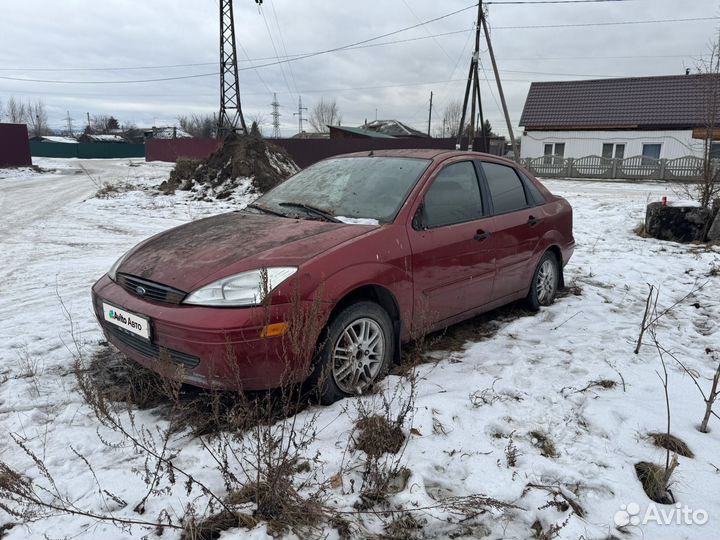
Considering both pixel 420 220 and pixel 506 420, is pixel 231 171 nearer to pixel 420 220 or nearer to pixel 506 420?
pixel 420 220

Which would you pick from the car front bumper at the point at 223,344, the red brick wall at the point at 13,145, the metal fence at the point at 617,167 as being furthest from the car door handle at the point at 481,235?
the red brick wall at the point at 13,145

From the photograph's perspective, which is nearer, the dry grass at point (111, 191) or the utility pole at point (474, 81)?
the dry grass at point (111, 191)

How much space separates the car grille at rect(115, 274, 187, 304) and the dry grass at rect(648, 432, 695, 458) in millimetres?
2593

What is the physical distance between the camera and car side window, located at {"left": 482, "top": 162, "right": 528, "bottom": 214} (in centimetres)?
420

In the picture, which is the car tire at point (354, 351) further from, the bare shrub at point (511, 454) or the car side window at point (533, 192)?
the car side window at point (533, 192)

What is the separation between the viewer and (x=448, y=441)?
2580mm

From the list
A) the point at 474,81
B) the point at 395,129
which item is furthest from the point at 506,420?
the point at 395,129

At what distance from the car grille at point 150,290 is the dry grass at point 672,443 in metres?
2.59

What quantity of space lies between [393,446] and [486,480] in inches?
18.4

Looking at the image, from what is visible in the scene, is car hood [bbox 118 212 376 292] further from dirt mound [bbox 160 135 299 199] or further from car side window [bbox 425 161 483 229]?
dirt mound [bbox 160 135 299 199]

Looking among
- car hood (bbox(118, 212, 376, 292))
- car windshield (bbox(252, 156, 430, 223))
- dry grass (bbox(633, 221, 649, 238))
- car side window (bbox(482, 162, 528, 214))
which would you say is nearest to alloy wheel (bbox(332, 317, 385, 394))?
car hood (bbox(118, 212, 376, 292))

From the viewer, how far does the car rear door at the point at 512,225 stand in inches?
162

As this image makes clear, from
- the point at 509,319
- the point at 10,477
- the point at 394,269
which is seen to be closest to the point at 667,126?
the point at 509,319

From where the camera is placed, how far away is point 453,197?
3785 mm
